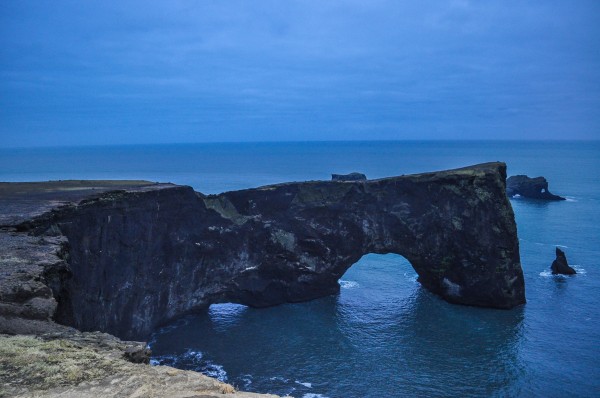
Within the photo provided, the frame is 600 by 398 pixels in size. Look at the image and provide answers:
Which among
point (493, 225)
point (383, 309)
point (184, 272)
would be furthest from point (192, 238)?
point (493, 225)

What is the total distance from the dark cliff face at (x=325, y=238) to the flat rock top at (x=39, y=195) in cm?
647

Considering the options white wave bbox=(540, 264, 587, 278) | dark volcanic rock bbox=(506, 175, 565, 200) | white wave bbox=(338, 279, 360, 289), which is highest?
dark volcanic rock bbox=(506, 175, 565, 200)

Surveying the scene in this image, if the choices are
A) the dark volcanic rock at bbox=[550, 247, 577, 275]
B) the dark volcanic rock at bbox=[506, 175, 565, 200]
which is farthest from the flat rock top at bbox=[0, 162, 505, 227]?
the dark volcanic rock at bbox=[506, 175, 565, 200]

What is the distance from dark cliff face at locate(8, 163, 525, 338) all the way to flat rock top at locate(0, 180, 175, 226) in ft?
21.2

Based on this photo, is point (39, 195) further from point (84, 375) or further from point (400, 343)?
point (400, 343)

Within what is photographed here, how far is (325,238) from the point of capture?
51.8 meters

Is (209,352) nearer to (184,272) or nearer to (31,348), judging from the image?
(184,272)

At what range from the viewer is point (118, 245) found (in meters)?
37.4

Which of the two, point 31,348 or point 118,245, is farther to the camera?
point 118,245

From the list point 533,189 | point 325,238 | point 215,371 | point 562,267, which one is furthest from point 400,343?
point 533,189

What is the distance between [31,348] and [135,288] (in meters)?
26.4

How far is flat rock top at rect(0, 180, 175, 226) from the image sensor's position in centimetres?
2997

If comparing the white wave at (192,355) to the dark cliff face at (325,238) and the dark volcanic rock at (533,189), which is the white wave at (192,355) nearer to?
the dark cliff face at (325,238)

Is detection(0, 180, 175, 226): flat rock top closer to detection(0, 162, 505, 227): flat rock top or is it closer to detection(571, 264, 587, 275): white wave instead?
detection(0, 162, 505, 227): flat rock top
